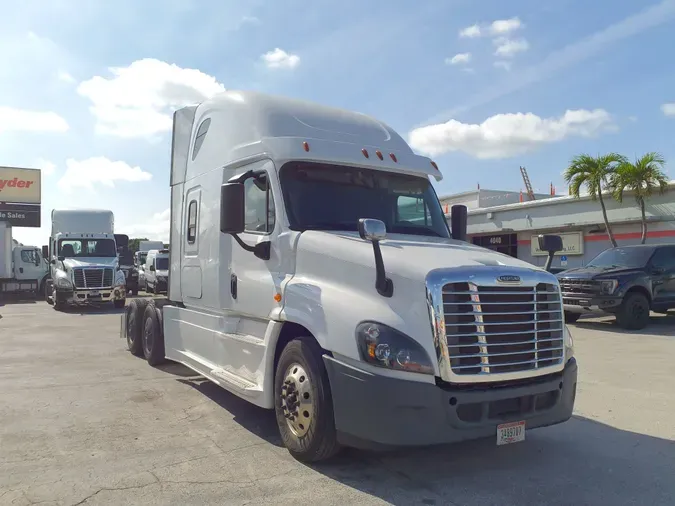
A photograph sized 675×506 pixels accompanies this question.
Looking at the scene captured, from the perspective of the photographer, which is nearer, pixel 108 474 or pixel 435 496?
pixel 435 496

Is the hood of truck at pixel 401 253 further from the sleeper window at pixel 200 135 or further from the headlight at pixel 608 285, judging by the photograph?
the headlight at pixel 608 285

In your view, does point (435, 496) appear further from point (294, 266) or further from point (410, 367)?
point (294, 266)

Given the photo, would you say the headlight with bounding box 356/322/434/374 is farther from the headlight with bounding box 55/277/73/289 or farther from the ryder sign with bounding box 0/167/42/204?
the ryder sign with bounding box 0/167/42/204

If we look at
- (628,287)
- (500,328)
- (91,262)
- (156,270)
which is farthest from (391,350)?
(156,270)

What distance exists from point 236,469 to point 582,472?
276cm

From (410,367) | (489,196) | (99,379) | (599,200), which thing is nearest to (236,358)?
(410,367)

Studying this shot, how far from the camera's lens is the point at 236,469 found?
15.6 ft

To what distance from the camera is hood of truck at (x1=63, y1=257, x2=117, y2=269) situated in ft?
65.4

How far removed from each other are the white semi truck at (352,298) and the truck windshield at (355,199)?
0.01 m

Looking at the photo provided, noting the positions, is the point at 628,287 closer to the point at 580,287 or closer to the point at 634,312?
the point at 634,312

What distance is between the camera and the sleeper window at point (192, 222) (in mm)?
7359

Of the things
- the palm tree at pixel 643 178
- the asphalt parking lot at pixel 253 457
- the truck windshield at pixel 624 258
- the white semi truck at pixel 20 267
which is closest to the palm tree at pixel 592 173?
the palm tree at pixel 643 178

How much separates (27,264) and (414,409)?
27.7 m

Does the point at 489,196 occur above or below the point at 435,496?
above
